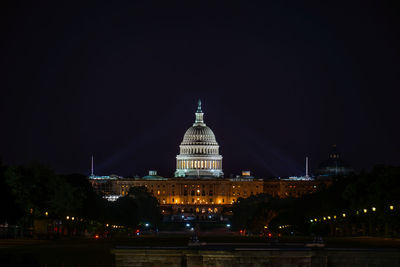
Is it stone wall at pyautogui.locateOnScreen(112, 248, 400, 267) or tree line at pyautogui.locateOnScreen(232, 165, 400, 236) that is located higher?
tree line at pyautogui.locateOnScreen(232, 165, 400, 236)

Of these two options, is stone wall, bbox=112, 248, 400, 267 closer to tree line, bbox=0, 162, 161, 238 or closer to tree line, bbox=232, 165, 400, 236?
tree line, bbox=0, 162, 161, 238

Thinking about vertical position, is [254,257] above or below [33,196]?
below

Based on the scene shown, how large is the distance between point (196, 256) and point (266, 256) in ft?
10.1

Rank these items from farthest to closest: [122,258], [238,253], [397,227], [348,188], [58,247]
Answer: [348,188] → [397,227] → [58,247] → [122,258] → [238,253]

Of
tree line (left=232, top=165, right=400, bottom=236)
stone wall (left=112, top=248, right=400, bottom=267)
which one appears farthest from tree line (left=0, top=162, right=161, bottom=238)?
stone wall (left=112, top=248, right=400, bottom=267)

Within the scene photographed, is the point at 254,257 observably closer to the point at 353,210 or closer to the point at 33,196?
the point at 33,196

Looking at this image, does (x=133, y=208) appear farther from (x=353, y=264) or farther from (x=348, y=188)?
(x=353, y=264)

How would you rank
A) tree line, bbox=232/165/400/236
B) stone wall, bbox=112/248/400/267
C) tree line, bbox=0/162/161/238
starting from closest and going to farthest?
stone wall, bbox=112/248/400/267
tree line, bbox=0/162/161/238
tree line, bbox=232/165/400/236

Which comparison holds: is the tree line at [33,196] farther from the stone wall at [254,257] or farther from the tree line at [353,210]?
the stone wall at [254,257]

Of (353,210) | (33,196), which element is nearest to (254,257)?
(33,196)

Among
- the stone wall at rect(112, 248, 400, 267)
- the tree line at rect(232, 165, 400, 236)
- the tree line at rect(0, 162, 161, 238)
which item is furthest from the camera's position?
the tree line at rect(232, 165, 400, 236)

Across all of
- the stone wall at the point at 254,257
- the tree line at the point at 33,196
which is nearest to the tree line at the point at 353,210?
the tree line at the point at 33,196

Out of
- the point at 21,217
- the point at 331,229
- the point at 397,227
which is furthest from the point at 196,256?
the point at 331,229

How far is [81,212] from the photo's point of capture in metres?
118
